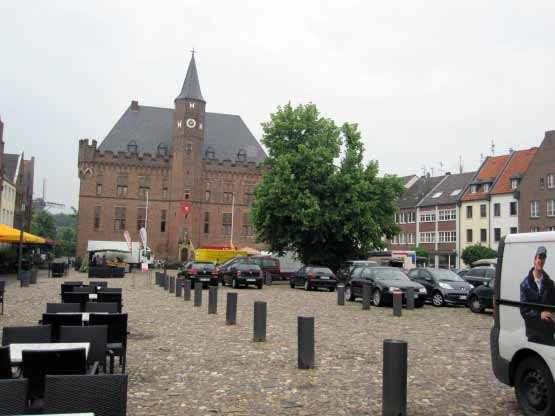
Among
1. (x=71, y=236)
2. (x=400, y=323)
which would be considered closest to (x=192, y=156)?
(x=400, y=323)

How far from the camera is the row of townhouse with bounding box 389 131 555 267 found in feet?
181

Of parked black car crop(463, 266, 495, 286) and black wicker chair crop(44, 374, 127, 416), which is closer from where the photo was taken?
black wicker chair crop(44, 374, 127, 416)

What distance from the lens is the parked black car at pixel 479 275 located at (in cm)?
2543

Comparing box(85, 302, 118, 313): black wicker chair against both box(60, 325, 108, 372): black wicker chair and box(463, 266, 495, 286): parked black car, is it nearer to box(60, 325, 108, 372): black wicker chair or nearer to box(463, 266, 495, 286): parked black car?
box(60, 325, 108, 372): black wicker chair

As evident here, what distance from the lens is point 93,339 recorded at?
22.9ft

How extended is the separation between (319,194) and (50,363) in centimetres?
3366

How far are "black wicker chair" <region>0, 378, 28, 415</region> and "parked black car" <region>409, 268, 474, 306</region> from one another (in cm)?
1993

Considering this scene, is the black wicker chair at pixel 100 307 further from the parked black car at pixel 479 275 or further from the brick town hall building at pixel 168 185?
the brick town hall building at pixel 168 185

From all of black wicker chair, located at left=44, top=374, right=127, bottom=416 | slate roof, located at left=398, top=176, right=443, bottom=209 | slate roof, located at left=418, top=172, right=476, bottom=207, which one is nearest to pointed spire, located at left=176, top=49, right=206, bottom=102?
slate roof, located at left=398, top=176, right=443, bottom=209

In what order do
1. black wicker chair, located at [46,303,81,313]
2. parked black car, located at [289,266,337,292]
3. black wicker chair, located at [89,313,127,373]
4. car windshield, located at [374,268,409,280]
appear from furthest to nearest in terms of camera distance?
1. parked black car, located at [289,266,337,292]
2. car windshield, located at [374,268,409,280]
3. black wicker chair, located at [46,303,81,313]
4. black wicker chair, located at [89,313,127,373]

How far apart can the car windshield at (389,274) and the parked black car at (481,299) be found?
2697mm

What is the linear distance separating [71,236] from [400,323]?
152 m

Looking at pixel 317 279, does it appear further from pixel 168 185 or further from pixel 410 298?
pixel 168 185

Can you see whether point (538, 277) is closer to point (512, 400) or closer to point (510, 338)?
point (510, 338)
